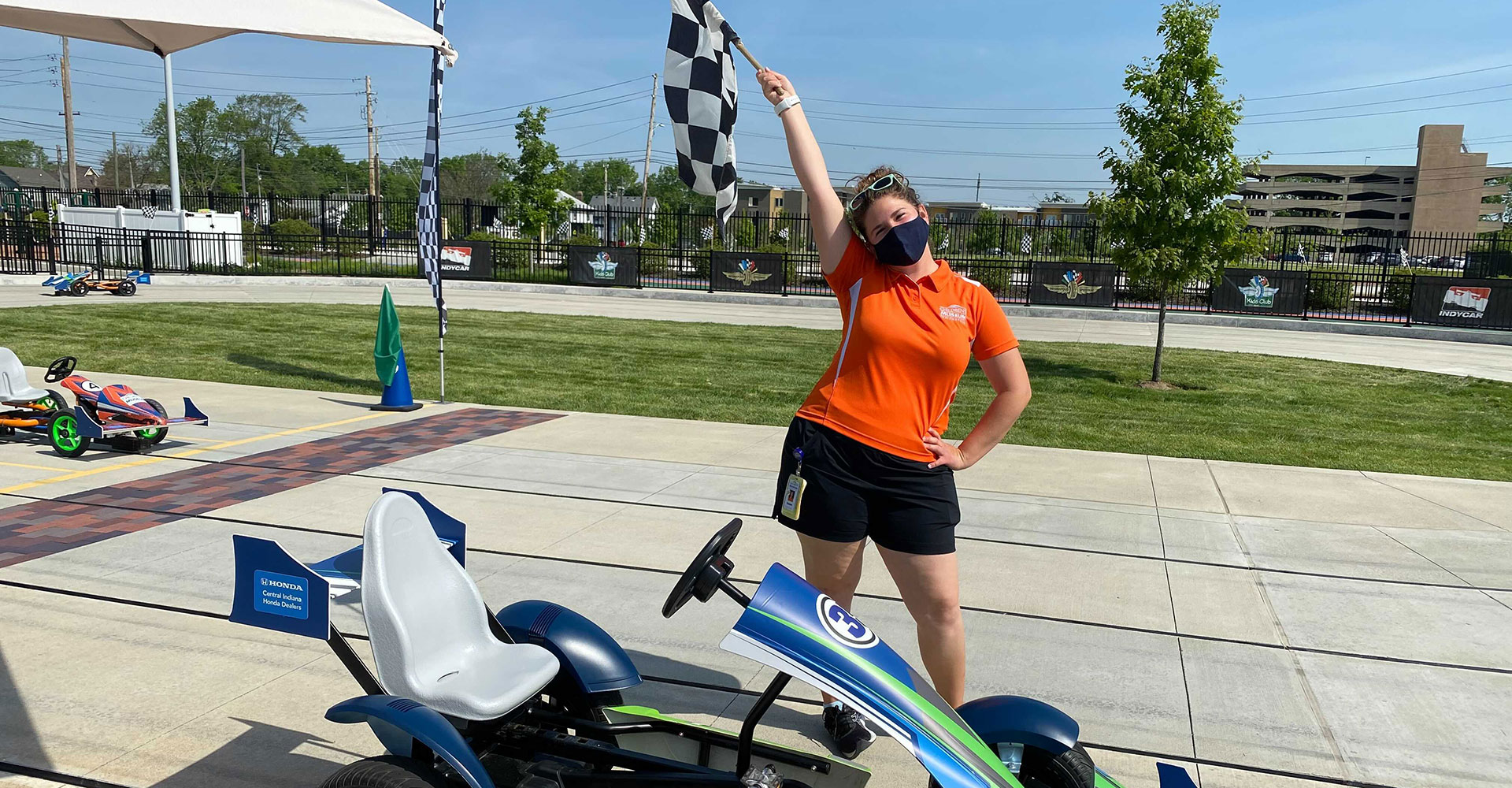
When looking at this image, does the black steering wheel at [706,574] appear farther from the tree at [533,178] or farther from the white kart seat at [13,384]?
the tree at [533,178]

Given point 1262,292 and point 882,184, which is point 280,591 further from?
point 1262,292

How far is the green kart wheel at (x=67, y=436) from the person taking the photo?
745 cm

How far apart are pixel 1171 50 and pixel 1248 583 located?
10.1m

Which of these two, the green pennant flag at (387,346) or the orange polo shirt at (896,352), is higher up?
the orange polo shirt at (896,352)

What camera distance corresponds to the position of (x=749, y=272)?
2980 centimetres

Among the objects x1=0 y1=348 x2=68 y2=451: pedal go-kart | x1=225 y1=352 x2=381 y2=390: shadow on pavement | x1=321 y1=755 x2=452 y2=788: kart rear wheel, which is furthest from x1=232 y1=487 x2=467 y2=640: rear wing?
x1=225 y1=352 x2=381 y2=390: shadow on pavement

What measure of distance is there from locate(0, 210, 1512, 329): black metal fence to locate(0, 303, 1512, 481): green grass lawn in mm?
6875

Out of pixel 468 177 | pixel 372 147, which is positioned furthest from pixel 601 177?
pixel 372 147

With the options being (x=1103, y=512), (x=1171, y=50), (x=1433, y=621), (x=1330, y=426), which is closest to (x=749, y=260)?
(x=1171, y=50)

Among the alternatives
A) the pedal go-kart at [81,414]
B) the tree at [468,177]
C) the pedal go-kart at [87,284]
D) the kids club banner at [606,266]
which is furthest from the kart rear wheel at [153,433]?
the tree at [468,177]

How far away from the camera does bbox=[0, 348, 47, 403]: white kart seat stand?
25.9 ft

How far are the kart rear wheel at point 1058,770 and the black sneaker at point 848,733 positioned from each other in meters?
0.78

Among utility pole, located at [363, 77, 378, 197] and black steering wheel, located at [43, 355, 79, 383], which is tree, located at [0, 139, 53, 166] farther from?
black steering wheel, located at [43, 355, 79, 383]

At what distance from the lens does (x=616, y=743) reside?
2.89 metres
